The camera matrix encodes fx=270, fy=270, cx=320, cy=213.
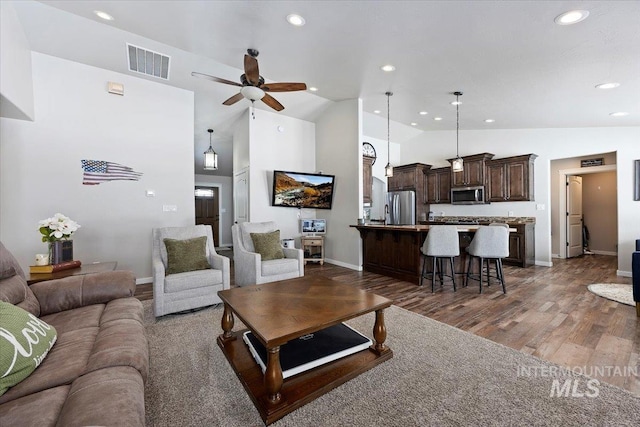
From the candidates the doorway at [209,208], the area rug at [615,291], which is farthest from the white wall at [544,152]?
the doorway at [209,208]

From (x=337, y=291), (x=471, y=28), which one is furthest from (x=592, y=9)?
(x=337, y=291)

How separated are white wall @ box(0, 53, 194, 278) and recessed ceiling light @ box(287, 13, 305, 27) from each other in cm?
271

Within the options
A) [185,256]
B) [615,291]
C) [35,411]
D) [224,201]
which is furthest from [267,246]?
[224,201]

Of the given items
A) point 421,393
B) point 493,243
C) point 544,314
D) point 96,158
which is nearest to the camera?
point 421,393

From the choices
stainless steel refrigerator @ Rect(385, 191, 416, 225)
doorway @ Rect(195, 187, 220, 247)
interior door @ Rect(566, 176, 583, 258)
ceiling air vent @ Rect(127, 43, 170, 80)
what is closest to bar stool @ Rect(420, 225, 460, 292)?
stainless steel refrigerator @ Rect(385, 191, 416, 225)

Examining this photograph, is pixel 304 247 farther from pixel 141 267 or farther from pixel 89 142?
pixel 89 142

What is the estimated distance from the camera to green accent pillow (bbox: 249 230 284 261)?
3867 millimetres

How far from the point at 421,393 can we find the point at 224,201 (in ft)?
30.0

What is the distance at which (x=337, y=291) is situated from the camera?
2.28 metres

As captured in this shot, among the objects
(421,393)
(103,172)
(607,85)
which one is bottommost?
(421,393)

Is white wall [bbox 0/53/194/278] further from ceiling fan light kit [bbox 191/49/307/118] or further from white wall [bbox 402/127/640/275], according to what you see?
white wall [bbox 402/127/640/275]

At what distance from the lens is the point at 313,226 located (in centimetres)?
600

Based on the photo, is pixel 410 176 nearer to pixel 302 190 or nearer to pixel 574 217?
pixel 302 190

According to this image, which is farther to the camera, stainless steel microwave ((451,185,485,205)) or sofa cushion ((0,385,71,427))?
stainless steel microwave ((451,185,485,205))
